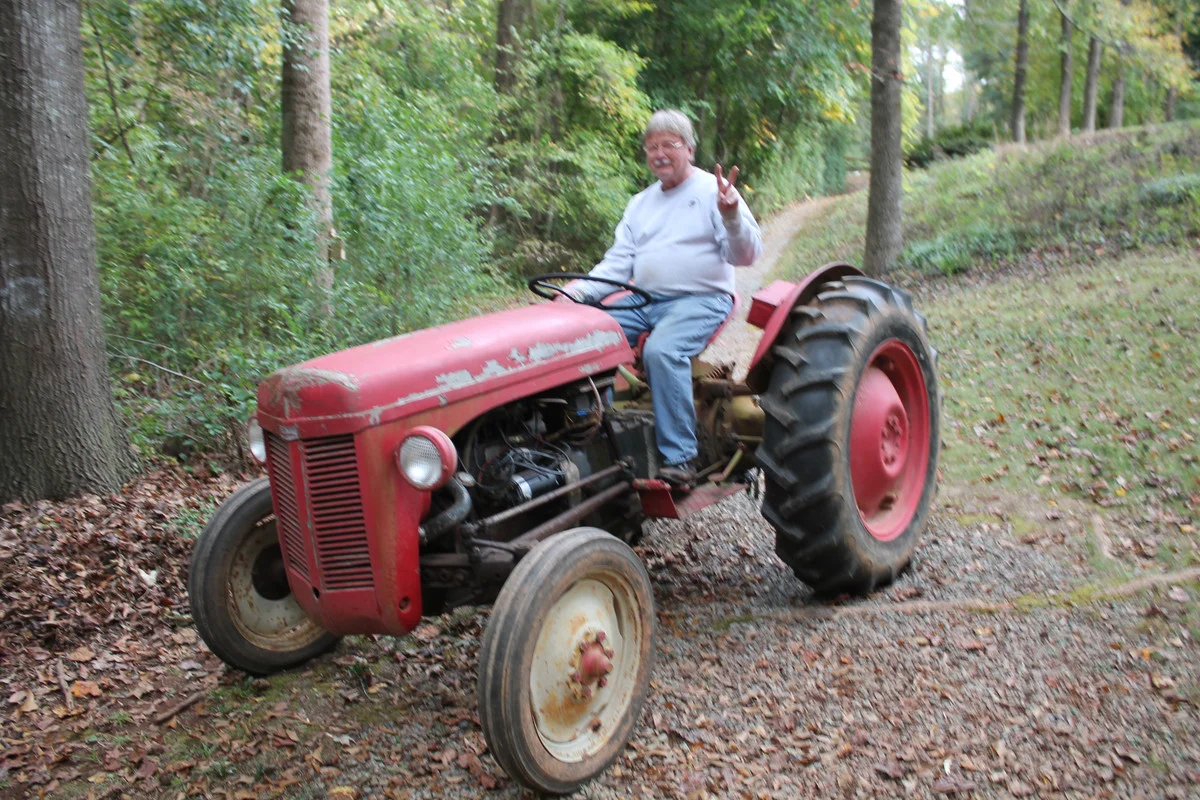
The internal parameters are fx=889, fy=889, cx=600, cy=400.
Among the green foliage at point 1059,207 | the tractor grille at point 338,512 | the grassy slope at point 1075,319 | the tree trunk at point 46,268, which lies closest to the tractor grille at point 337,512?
the tractor grille at point 338,512

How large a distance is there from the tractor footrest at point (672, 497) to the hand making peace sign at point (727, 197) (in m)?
1.17

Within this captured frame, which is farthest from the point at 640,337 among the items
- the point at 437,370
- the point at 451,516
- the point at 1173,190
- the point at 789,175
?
the point at 789,175

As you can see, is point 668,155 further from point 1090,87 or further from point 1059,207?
point 1090,87

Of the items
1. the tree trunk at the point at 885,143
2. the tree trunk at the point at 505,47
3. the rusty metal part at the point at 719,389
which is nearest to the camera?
the rusty metal part at the point at 719,389

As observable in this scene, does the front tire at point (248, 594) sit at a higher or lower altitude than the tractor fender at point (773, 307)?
lower

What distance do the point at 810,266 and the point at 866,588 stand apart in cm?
1113

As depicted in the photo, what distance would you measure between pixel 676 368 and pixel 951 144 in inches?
999

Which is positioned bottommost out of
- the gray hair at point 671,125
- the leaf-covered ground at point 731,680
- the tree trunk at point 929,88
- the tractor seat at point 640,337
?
the leaf-covered ground at point 731,680

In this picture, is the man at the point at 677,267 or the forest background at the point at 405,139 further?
the forest background at the point at 405,139

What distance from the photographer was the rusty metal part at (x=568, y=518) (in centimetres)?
304

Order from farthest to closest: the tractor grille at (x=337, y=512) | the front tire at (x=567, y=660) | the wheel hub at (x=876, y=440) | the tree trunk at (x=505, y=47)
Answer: the tree trunk at (x=505, y=47)
the wheel hub at (x=876, y=440)
the tractor grille at (x=337, y=512)
the front tire at (x=567, y=660)

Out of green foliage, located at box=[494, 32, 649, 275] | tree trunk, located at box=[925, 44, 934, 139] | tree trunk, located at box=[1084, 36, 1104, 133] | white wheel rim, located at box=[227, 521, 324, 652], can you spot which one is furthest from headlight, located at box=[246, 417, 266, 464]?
tree trunk, located at box=[925, 44, 934, 139]

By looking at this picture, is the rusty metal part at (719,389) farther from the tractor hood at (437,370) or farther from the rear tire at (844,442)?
the tractor hood at (437,370)

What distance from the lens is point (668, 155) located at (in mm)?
4047
